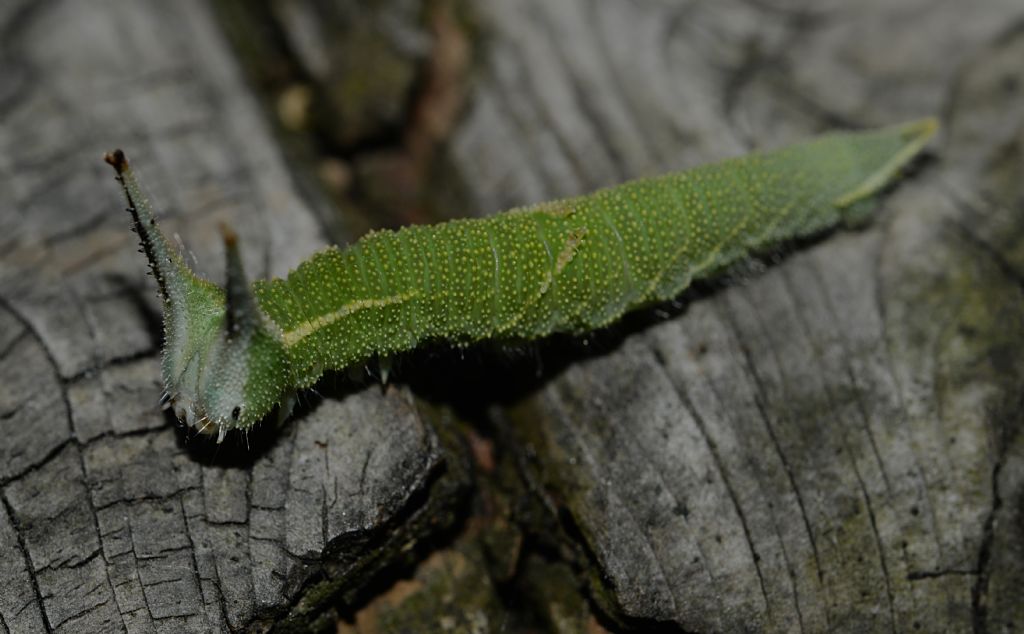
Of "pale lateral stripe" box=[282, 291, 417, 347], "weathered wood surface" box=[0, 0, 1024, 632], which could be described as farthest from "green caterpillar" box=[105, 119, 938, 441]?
"weathered wood surface" box=[0, 0, 1024, 632]

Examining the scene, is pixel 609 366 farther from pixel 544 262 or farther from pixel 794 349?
pixel 794 349

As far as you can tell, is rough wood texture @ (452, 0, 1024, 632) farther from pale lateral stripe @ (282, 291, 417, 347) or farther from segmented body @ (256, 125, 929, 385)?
pale lateral stripe @ (282, 291, 417, 347)

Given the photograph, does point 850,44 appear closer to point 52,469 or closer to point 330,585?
point 330,585

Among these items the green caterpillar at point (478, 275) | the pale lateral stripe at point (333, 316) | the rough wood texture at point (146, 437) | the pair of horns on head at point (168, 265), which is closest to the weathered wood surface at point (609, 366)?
the rough wood texture at point (146, 437)

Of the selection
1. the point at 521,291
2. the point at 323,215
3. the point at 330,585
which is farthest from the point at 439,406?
the point at 323,215

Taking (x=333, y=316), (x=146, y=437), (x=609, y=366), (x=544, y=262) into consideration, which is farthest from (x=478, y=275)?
(x=146, y=437)
